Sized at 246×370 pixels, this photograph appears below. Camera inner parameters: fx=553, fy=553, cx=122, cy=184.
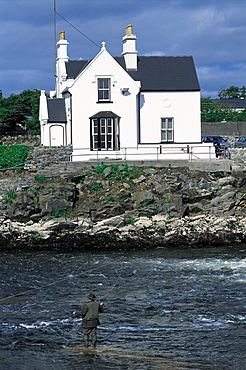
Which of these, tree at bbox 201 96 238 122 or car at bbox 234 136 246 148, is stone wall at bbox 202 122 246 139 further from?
car at bbox 234 136 246 148

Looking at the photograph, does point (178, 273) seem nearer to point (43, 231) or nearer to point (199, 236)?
point (199, 236)

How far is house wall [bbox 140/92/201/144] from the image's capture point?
4266cm

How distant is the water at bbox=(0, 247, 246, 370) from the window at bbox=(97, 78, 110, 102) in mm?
15110

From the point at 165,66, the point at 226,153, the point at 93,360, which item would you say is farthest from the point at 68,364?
the point at 165,66

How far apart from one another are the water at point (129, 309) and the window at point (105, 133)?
505 inches

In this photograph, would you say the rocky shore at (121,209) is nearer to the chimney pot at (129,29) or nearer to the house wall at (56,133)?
the house wall at (56,133)

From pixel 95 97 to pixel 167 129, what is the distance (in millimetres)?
6334

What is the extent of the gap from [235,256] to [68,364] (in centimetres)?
1526

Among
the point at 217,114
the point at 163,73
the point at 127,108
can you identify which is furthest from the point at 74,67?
the point at 217,114

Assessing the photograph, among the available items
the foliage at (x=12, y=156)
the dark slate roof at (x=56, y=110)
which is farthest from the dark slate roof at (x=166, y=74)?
the foliage at (x=12, y=156)

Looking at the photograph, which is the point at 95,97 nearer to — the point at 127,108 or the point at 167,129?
the point at 127,108

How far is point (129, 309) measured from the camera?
1994 cm

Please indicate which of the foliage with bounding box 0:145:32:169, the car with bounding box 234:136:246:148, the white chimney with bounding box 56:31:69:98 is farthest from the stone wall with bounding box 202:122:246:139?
the foliage with bounding box 0:145:32:169

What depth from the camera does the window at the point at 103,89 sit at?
4072 cm
